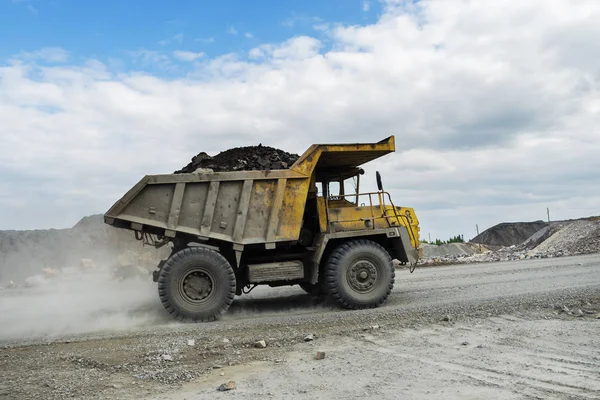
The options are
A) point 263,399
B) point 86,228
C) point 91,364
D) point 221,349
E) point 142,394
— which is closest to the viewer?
point 263,399

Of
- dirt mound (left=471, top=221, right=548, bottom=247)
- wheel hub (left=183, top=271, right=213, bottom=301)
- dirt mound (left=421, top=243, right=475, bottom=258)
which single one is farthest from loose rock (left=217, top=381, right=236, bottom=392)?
dirt mound (left=471, top=221, right=548, bottom=247)

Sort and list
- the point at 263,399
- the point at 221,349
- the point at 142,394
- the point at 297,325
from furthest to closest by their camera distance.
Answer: the point at 297,325 → the point at 221,349 → the point at 142,394 → the point at 263,399

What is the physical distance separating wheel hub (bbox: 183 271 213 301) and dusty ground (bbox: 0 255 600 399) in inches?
20.1

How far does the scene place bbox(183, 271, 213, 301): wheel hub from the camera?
8.20 metres

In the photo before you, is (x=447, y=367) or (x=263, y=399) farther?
(x=447, y=367)

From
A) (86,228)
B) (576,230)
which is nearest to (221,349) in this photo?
(576,230)

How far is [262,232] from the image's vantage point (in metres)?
8.48

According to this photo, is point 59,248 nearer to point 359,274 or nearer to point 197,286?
point 197,286

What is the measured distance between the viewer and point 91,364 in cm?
570

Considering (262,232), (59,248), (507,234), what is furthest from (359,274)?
(507,234)

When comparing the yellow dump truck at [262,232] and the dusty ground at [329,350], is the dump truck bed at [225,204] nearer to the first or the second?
the yellow dump truck at [262,232]

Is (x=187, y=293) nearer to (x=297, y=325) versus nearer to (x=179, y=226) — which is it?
→ (x=179, y=226)

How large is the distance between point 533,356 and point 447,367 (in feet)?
3.16

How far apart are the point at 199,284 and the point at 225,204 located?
4.35 feet
